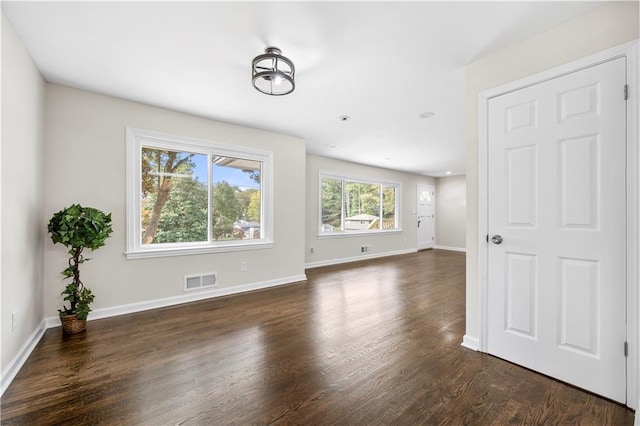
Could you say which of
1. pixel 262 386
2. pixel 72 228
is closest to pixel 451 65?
pixel 262 386

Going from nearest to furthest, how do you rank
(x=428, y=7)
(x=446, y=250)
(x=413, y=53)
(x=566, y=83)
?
(x=428, y=7) → (x=566, y=83) → (x=413, y=53) → (x=446, y=250)

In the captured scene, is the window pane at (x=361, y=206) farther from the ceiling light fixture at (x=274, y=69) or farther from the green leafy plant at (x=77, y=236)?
the green leafy plant at (x=77, y=236)

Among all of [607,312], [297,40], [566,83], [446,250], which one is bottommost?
[446,250]

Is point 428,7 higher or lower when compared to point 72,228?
higher

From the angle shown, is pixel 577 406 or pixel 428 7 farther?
pixel 428 7

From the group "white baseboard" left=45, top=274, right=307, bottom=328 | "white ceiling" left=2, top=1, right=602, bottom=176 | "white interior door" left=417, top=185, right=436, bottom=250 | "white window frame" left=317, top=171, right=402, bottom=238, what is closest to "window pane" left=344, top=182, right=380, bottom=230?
"white window frame" left=317, top=171, right=402, bottom=238

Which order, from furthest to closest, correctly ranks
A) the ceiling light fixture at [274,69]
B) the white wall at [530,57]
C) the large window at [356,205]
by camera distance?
the large window at [356,205]
the ceiling light fixture at [274,69]
the white wall at [530,57]

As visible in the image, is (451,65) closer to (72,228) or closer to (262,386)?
(262,386)

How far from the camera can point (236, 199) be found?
165 inches

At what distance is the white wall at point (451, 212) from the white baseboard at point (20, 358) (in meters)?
9.35

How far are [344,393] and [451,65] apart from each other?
276 cm

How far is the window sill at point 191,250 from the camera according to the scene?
3.24 m

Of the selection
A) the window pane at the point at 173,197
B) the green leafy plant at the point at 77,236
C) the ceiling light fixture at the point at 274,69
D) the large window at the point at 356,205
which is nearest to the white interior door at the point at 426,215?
the large window at the point at 356,205

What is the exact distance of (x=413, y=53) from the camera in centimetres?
224
